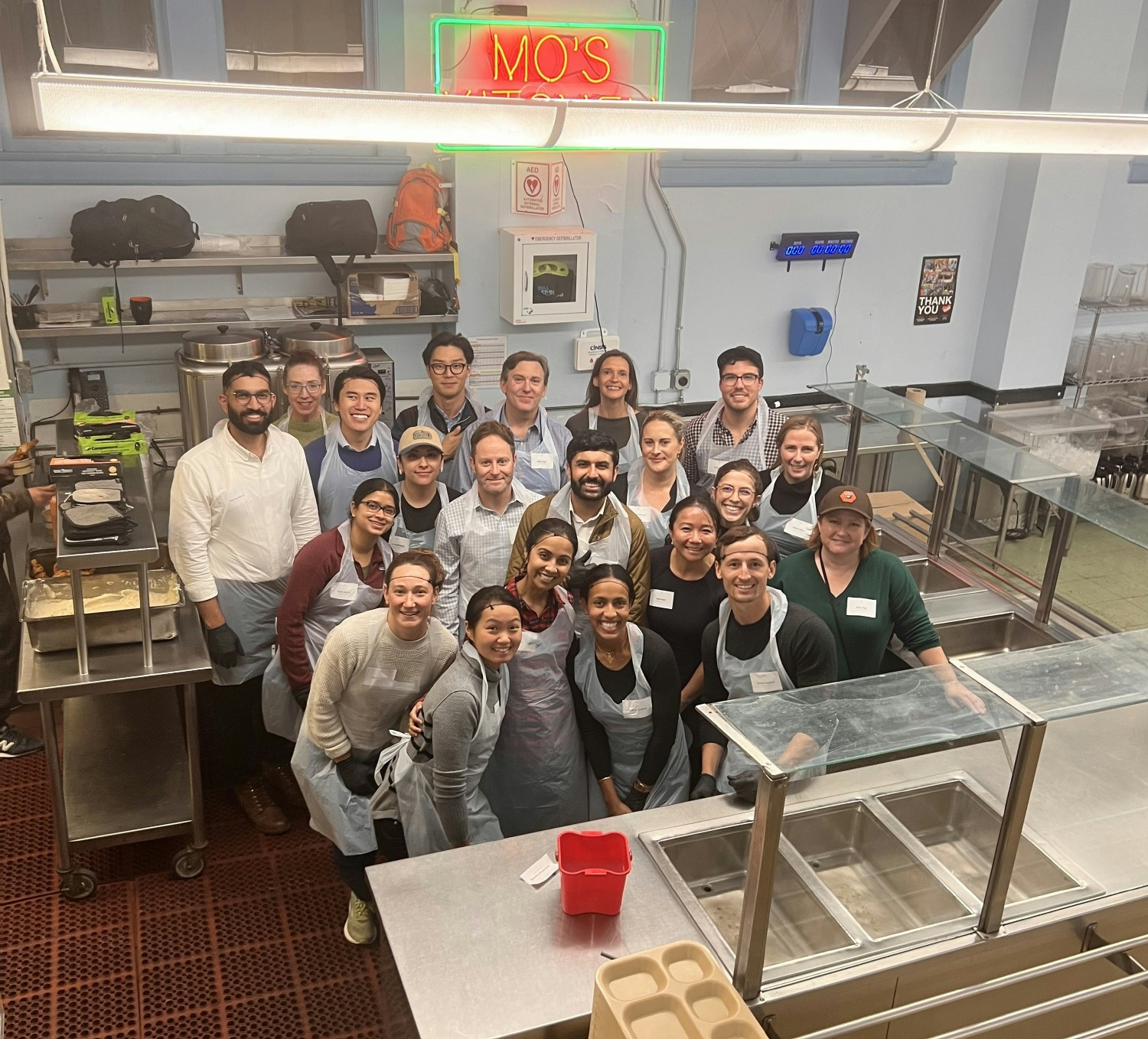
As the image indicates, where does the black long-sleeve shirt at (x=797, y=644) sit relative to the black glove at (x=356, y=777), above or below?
above

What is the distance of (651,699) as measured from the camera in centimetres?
276

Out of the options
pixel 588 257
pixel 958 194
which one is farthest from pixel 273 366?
pixel 958 194

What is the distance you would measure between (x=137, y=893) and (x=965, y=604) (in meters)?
2.95

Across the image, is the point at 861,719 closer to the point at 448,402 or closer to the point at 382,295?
the point at 448,402

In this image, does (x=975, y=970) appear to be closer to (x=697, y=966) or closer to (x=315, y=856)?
(x=697, y=966)

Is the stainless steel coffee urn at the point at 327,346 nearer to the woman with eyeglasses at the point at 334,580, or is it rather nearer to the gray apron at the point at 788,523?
the woman with eyeglasses at the point at 334,580

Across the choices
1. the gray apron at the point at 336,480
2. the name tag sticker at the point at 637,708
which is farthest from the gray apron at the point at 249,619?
the name tag sticker at the point at 637,708

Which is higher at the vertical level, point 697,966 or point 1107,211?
point 1107,211

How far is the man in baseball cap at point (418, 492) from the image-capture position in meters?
3.35

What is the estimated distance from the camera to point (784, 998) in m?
1.93

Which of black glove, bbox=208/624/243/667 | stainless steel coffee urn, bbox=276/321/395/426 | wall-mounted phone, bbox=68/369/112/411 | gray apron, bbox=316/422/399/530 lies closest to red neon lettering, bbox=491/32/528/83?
stainless steel coffee urn, bbox=276/321/395/426

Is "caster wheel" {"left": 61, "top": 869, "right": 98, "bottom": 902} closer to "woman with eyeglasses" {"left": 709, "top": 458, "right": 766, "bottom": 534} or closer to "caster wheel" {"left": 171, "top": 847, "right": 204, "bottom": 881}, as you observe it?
"caster wheel" {"left": 171, "top": 847, "right": 204, "bottom": 881}

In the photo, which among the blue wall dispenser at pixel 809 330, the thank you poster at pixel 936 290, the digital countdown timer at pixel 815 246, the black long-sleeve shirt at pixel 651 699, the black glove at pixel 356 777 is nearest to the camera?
the black long-sleeve shirt at pixel 651 699

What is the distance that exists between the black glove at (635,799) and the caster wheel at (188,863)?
150 cm
